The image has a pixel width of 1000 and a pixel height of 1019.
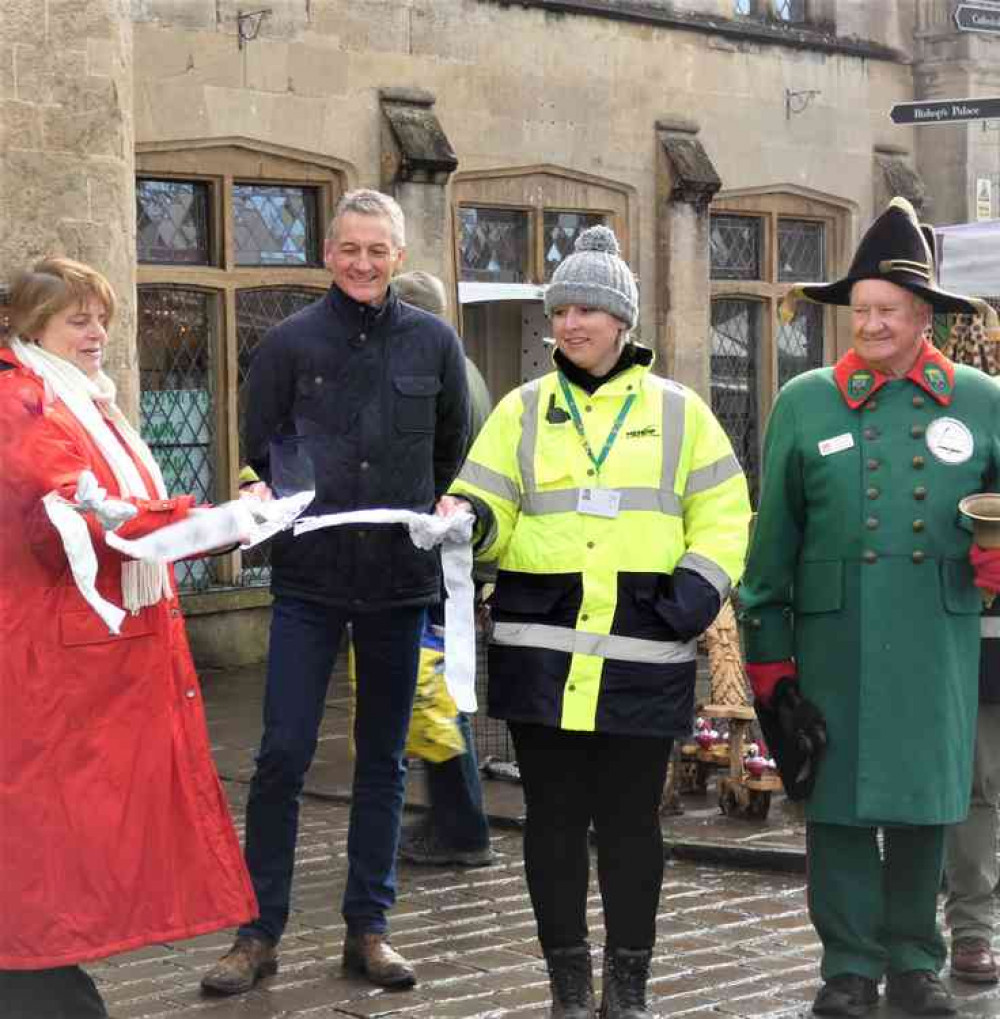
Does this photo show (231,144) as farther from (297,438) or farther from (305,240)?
(297,438)

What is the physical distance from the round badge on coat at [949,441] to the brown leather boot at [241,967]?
2.18m

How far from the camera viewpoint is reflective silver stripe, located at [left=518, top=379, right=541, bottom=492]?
5648mm

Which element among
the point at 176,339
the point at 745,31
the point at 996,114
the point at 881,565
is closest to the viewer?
the point at 881,565

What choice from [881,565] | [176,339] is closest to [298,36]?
[176,339]

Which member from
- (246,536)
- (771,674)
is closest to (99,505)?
(246,536)

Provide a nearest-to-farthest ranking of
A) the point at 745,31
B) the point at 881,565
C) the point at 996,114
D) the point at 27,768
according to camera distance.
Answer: the point at 27,768 → the point at 881,565 → the point at 996,114 → the point at 745,31

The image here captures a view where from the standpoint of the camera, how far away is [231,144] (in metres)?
13.8

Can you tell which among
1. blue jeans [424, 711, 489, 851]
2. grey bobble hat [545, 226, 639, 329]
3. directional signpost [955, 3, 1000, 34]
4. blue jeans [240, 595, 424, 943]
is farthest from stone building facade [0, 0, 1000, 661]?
grey bobble hat [545, 226, 639, 329]

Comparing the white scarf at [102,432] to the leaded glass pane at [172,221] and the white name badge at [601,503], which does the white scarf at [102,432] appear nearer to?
the white name badge at [601,503]

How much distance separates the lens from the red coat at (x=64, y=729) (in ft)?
17.7

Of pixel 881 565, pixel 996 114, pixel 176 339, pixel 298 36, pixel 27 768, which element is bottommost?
pixel 27 768

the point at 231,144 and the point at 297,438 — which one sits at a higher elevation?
the point at 231,144

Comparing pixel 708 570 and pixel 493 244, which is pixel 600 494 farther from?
pixel 493 244

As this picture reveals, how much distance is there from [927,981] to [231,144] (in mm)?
8997
